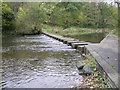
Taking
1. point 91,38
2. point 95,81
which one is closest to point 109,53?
point 95,81

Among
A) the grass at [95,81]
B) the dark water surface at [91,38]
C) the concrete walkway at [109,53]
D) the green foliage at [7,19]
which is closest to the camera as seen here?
the grass at [95,81]

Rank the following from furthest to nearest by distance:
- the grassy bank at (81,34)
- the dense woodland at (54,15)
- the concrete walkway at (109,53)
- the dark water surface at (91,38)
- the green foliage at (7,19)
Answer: the dense woodland at (54,15), the green foliage at (7,19), the grassy bank at (81,34), the dark water surface at (91,38), the concrete walkway at (109,53)

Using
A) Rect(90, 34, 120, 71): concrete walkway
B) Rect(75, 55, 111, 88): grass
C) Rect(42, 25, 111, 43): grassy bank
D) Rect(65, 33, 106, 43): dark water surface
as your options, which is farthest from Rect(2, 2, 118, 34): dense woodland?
Rect(75, 55, 111, 88): grass

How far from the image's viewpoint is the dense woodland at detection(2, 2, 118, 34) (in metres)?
19.8

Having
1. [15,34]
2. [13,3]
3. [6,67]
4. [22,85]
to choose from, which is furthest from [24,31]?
[22,85]

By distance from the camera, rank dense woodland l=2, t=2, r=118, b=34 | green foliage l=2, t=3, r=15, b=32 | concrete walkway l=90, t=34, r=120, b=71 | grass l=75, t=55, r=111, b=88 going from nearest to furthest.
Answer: grass l=75, t=55, r=111, b=88
concrete walkway l=90, t=34, r=120, b=71
green foliage l=2, t=3, r=15, b=32
dense woodland l=2, t=2, r=118, b=34

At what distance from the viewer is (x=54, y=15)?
29672 mm

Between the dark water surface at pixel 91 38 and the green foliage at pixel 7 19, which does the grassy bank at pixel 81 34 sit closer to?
the dark water surface at pixel 91 38

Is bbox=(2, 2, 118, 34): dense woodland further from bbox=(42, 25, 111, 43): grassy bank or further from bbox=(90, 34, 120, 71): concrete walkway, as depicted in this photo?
bbox=(90, 34, 120, 71): concrete walkway

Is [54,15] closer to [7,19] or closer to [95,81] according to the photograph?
[7,19]

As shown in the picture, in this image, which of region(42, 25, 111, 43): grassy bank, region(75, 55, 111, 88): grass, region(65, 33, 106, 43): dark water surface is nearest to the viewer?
region(75, 55, 111, 88): grass

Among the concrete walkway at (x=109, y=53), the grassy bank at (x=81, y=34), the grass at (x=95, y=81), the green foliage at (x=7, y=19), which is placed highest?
the green foliage at (x=7, y=19)

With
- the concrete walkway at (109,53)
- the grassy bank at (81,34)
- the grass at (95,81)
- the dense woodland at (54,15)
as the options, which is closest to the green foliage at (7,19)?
the dense woodland at (54,15)

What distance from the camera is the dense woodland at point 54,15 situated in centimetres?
1977
